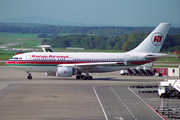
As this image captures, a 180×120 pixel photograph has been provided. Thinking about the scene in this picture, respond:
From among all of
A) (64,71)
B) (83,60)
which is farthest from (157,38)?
(64,71)

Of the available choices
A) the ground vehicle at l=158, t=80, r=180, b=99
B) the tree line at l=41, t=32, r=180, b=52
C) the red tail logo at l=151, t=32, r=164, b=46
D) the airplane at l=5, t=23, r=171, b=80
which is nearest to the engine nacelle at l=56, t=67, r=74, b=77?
the airplane at l=5, t=23, r=171, b=80

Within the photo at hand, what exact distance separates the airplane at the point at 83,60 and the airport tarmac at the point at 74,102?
538 centimetres

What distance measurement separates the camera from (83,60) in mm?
51531

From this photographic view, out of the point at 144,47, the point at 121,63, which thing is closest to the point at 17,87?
the point at 121,63

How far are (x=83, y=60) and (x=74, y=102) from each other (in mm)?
19970

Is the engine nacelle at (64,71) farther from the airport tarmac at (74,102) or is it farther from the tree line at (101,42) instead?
the tree line at (101,42)

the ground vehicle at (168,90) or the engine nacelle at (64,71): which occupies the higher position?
the engine nacelle at (64,71)

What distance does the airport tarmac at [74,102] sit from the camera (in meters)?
26.2

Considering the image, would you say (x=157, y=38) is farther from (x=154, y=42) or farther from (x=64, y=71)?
(x=64, y=71)

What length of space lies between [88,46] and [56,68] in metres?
109

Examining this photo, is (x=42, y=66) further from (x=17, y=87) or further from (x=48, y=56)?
(x=17, y=87)

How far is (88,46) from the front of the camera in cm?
15912

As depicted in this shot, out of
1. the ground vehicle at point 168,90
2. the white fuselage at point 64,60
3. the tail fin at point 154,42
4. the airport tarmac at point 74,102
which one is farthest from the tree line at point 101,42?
the ground vehicle at point 168,90

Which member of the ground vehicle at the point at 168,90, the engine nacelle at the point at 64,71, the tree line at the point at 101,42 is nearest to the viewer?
the ground vehicle at the point at 168,90
